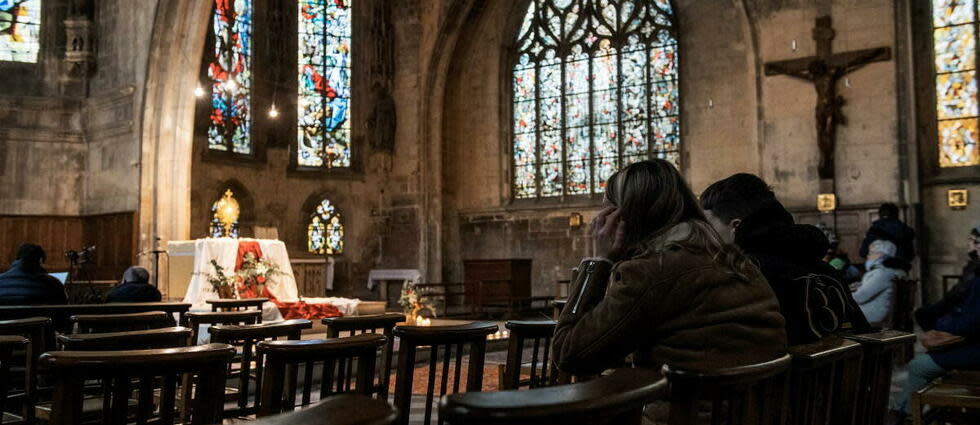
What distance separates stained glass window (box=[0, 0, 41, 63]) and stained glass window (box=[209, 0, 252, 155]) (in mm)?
2723

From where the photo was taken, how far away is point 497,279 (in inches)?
589

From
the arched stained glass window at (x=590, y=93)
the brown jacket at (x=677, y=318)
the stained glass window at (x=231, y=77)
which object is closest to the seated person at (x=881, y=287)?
the brown jacket at (x=677, y=318)

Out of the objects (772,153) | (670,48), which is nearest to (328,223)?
(670,48)

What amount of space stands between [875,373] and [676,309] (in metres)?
0.77

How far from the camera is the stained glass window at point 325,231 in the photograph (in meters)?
15.8

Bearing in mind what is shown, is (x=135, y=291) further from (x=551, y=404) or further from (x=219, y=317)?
(x=551, y=404)

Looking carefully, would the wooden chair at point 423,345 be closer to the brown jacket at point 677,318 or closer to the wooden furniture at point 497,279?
the brown jacket at point 677,318

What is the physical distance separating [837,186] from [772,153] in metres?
1.10

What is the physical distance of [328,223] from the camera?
16.0 m

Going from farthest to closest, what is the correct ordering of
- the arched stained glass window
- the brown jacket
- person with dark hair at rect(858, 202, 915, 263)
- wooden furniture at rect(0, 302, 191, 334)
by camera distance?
the arched stained glass window < person with dark hair at rect(858, 202, 915, 263) < wooden furniture at rect(0, 302, 191, 334) < the brown jacket

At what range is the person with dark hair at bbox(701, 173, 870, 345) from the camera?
2564mm

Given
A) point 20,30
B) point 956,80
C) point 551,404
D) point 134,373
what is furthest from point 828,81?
point 20,30

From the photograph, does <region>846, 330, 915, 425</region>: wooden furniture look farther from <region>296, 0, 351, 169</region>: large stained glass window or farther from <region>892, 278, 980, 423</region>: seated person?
<region>296, 0, 351, 169</region>: large stained glass window

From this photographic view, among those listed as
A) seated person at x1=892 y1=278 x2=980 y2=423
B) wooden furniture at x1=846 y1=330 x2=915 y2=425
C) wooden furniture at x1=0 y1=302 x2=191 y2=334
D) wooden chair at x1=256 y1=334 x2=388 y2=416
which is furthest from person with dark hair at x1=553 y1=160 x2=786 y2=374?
wooden furniture at x1=0 y1=302 x2=191 y2=334
